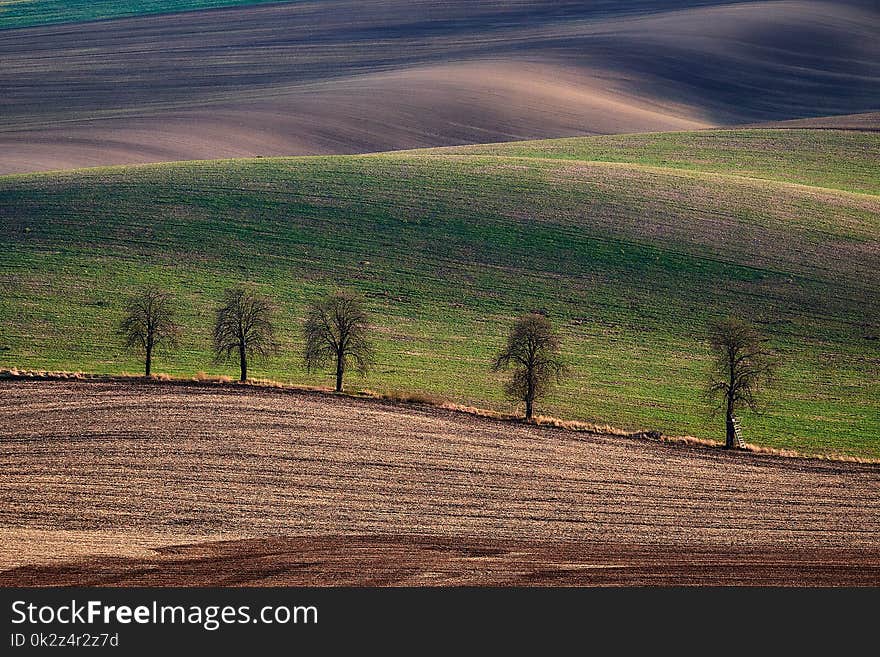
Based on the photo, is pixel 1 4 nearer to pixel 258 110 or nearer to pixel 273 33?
pixel 273 33

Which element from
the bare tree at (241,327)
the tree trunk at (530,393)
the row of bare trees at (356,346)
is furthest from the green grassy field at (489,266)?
the tree trunk at (530,393)

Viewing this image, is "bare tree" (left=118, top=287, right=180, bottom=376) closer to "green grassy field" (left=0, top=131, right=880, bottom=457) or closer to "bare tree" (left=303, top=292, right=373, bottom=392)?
"green grassy field" (left=0, top=131, right=880, bottom=457)

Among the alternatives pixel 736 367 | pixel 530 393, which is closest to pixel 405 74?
pixel 530 393

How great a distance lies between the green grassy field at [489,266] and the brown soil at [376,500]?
192 inches

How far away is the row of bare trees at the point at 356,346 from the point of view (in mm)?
38719

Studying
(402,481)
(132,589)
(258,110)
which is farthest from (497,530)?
(258,110)

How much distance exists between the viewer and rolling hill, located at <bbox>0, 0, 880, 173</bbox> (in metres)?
92.6

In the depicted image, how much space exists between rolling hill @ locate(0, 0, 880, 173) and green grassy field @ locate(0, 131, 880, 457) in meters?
20.9

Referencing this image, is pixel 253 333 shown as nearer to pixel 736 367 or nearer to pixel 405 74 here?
pixel 736 367

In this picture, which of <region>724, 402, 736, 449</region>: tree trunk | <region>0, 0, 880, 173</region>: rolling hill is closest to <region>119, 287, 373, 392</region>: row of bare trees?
<region>724, 402, 736, 449</region>: tree trunk

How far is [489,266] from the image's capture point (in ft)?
182

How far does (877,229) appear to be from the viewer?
60844 millimetres

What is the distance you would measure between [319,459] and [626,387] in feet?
51.4

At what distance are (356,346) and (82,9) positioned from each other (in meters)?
125
